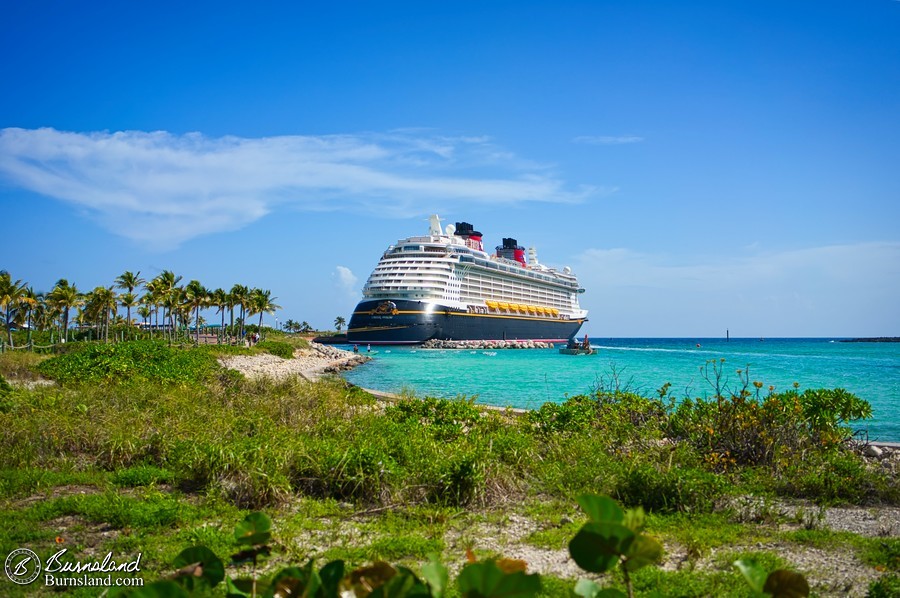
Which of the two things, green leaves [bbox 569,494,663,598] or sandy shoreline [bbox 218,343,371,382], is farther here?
sandy shoreline [bbox 218,343,371,382]

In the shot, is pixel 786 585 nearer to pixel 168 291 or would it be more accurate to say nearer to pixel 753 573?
pixel 753 573

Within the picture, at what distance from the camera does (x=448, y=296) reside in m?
64.2

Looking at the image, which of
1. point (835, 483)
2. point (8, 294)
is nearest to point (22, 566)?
point (835, 483)

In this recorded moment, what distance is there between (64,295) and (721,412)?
41853 millimetres

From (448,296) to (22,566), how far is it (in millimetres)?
59867

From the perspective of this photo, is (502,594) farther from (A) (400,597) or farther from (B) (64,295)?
(B) (64,295)

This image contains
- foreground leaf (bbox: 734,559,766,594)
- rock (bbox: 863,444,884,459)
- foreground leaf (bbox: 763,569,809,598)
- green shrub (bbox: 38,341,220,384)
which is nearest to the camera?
foreground leaf (bbox: 734,559,766,594)

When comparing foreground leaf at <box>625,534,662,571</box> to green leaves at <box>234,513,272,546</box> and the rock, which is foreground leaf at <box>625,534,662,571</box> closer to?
green leaves at <box>234,513,272,546</box>

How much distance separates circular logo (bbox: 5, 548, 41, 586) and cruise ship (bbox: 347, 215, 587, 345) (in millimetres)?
56650

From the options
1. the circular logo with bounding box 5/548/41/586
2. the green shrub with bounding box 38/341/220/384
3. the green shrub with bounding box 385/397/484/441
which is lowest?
the circular logo with bounding box 5/548/41/586

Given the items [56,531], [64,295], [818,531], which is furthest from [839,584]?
[64,295]

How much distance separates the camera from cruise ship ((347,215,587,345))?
6212 centimetres

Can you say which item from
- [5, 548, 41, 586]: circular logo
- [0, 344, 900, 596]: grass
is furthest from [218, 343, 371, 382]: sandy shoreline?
[5, 548, 41, 586]: circular logo

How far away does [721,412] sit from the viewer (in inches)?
342
